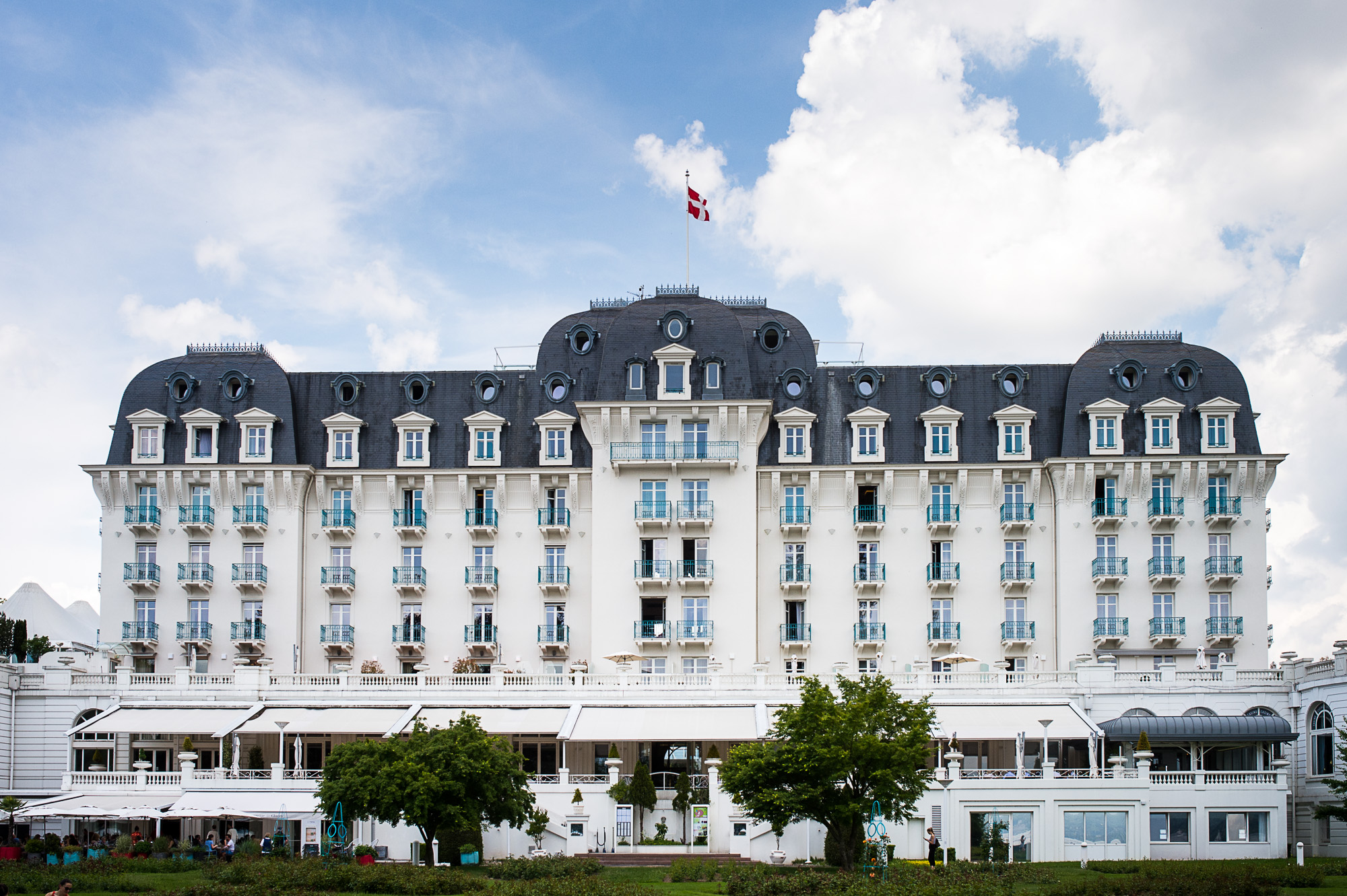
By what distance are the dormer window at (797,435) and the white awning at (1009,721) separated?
555 inches

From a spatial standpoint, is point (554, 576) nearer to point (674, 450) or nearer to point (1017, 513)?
point (674, 450)

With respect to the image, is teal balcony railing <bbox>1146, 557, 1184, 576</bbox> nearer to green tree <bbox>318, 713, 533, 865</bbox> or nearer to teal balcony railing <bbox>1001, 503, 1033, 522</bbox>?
teal balcony railing <bbox>1001, 503, 1033, 522</bbox>

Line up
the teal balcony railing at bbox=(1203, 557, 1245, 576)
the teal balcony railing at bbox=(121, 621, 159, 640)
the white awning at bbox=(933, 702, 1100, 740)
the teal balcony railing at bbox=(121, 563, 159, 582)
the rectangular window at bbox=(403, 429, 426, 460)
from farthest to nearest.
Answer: the rectangular window at bbox=(403, 429, 426, 460), the teal balcony railing at bbox=(121, 563, 159, 582), the teal balcony railing at bbox=(121, 621, 159, 640), the teal balcony railing at bbox=(1203, 557, 1245, 576), the white awning at bbox=(933, 702, 1100, 740)

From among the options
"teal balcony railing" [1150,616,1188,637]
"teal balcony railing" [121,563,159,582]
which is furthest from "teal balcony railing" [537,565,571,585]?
"teal balcony railing" [1150,616,1188,637]

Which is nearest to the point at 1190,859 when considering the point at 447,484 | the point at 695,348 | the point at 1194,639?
the point at 1194,639

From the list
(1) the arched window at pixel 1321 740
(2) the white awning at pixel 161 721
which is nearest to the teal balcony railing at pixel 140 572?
(2) the white awning at pixel 161 721

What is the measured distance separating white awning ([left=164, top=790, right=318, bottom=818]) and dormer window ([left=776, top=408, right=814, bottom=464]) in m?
26.4

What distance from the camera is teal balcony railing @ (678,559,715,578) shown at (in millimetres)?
63688

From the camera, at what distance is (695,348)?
66.1 m

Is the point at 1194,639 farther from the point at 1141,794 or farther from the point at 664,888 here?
the point at 664,888

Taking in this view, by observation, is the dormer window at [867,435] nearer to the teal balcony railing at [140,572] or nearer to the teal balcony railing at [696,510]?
the teal balcony railing at [696,510]

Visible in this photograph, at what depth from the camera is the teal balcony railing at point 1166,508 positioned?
210 feet

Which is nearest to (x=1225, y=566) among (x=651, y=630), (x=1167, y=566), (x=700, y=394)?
(x=1167, y=566)

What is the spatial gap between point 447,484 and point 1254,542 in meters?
36.7
